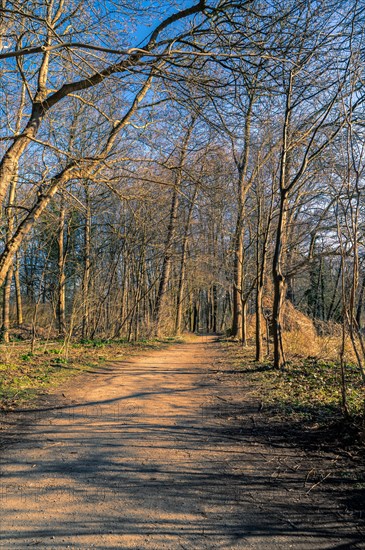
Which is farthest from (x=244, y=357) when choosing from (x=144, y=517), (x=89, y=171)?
(x=144, y=517)

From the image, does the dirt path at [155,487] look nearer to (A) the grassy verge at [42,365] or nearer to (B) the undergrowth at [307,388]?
(B) the undergrowth at [307,388]

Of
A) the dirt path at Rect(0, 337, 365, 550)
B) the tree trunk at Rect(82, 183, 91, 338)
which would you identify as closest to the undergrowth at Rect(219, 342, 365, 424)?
the dirt path at Rect(0, 337, 365, 550)

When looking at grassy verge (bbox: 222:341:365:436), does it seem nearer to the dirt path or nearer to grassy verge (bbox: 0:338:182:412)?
the dirt path

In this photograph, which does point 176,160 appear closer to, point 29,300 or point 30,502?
point 30,502

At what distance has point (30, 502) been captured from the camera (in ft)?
11.2

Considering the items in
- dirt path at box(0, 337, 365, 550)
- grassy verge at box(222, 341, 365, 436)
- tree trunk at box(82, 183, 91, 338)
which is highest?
tree trunk at box(82, 183, 91, 338)

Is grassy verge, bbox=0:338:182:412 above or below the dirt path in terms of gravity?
above

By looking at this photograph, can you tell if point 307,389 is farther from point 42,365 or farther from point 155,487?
point 42,365

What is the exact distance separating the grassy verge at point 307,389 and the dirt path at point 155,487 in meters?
0.85

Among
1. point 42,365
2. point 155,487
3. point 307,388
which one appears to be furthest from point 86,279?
point 155,487

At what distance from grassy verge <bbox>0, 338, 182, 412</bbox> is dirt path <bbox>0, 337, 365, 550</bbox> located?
1104mm

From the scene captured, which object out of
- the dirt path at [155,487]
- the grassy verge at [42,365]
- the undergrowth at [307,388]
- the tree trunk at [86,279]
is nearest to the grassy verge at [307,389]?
the undergrowth at [307,388]

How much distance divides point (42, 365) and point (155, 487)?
7.22 meters

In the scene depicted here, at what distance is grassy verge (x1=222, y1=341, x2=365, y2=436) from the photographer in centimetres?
618
